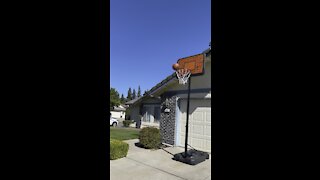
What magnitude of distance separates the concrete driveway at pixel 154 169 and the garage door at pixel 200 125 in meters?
1.81

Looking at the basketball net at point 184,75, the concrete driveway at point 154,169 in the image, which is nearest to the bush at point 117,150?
the concrete driveway at point 154,169

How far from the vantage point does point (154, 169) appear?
20.4ft

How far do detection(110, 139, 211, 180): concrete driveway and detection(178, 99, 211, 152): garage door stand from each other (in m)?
1.81

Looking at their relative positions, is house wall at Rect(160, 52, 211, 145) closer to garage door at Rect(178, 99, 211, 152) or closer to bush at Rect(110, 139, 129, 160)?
garage door at Rect(178, 99, 211, 152)

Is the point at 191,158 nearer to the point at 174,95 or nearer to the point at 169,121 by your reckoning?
the point at 169,121

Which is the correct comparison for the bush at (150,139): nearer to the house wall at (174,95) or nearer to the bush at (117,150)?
the house wall at (174,95)

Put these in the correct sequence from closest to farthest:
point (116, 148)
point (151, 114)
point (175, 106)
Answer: point (116, 148) → point (175, 106) → point (151, 114)

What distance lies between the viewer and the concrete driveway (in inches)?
218

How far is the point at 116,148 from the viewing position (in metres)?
7.38

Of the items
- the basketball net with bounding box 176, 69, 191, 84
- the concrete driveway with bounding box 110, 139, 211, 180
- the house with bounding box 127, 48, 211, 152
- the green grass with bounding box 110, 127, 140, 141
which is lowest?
the green grass with bounding box 110, 127, 140, 141

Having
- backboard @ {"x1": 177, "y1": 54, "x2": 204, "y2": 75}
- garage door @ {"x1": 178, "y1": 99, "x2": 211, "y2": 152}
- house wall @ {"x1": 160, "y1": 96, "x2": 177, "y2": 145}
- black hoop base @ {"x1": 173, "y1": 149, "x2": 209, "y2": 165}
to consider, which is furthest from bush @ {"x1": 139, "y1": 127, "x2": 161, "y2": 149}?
backboard @ {"x1": 177, "y1": 54, "x2": 204, "y2": 75}
